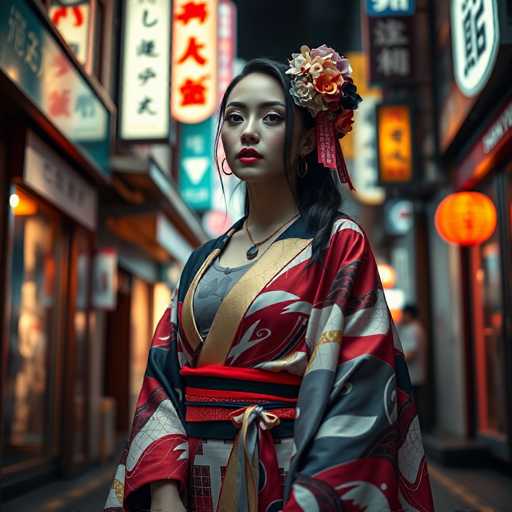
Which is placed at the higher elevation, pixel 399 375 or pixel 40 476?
pixel 399 375

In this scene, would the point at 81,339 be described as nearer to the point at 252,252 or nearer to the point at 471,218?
the point at 471,218

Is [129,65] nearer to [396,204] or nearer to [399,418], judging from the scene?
[399,418]

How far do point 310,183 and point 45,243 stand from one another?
6.06 metres

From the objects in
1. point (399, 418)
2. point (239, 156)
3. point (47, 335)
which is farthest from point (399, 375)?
point (47, 335)

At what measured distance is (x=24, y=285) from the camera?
734 cm

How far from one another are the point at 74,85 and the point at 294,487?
6.06 metres

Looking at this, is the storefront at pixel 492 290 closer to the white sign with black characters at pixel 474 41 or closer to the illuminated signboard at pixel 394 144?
the white sign with black characters at pixel 474 41

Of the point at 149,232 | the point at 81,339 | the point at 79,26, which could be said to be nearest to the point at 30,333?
the point at 81,339

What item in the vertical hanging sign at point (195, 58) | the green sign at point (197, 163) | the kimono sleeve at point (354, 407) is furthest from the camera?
the green sign at point (197, 163)

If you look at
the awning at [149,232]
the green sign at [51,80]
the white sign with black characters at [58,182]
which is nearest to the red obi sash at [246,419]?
the green sign at [51,80]

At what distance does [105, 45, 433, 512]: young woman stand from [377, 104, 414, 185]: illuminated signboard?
8.73 m

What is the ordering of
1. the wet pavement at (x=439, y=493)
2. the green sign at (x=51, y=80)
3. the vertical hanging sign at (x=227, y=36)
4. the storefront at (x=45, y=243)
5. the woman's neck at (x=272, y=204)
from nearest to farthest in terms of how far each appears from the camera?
the woman's neck at (x=272, y=204)
the green sign at (x=51, y=80)
the storefront at (x=45, y=243)
the wet pavement at (x=439, y=493)
the vertical hanging sign at (x=227, y=36)

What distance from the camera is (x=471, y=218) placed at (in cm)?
793

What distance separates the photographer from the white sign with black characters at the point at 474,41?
5703mm
